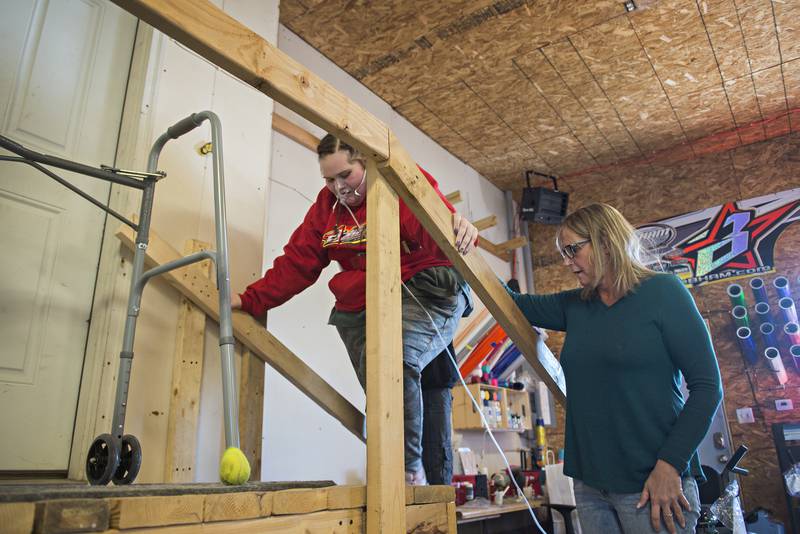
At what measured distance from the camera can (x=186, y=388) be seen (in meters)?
1.93

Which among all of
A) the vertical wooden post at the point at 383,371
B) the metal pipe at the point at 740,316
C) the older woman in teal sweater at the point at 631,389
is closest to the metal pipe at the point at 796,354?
the metal pipe at the point at 740,316

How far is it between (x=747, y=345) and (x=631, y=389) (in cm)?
384

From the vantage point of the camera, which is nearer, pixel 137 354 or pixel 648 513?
pixel 648 513

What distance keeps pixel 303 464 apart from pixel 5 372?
142 cm

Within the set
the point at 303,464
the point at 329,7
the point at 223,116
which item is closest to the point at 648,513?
the point at 303,464

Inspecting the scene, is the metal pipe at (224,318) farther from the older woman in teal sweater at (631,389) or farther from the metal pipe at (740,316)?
the metal pipe at (740,316)

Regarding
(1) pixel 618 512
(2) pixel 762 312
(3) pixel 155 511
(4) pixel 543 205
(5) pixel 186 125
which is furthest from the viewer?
(4) pixel 543 205

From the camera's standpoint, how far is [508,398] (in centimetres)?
491

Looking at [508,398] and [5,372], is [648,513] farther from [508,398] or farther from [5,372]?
[508,398]

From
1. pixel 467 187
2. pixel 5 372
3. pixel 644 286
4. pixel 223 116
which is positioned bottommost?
pixel 5 372

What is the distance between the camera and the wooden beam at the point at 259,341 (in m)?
1.86

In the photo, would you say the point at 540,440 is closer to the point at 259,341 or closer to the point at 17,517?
the point at 259,341

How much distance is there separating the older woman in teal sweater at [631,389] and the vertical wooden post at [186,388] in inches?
46.2

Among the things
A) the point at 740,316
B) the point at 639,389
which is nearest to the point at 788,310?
the point at 740,316
